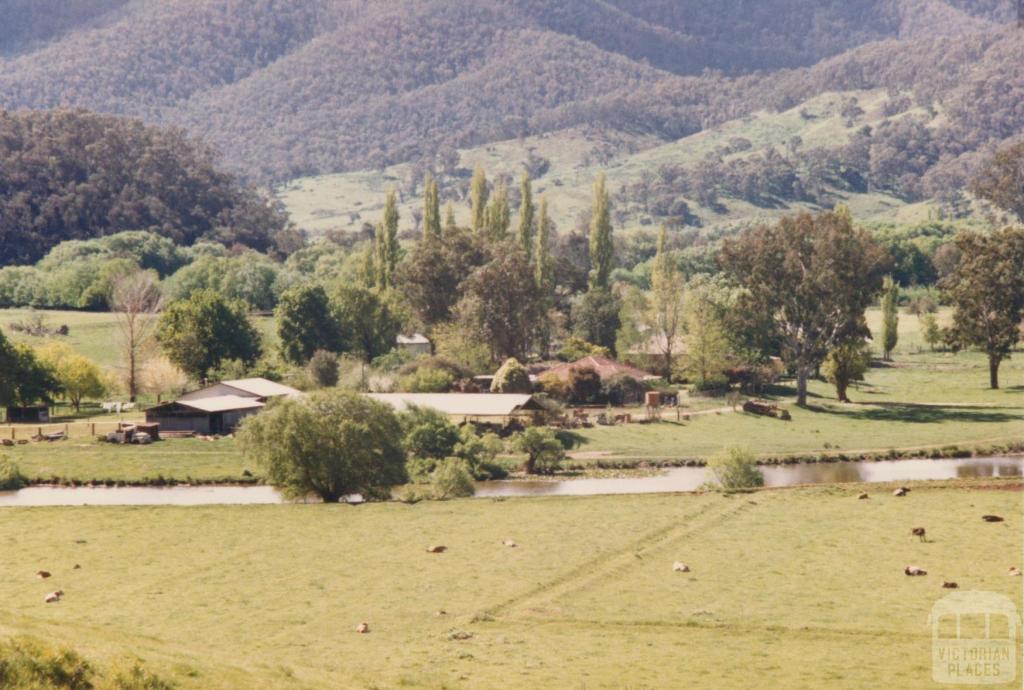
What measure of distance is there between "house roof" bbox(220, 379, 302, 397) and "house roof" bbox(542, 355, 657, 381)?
18.0 m

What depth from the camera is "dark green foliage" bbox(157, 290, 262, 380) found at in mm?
102250

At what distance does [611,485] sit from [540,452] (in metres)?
6.05

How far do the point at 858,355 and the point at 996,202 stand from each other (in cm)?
7146

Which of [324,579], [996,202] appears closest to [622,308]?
[996,202]

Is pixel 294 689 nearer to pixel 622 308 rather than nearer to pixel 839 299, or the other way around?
pixel 839 299

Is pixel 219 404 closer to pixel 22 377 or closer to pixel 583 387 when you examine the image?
pixel 22 377

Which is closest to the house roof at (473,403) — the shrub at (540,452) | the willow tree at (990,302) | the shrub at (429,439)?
the shrub at (429,439)

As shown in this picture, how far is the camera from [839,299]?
9756 centimetres

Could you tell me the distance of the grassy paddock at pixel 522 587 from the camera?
109ft

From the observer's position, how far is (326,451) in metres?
60.6

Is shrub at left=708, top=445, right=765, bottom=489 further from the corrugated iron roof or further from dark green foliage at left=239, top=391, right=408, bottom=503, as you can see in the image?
the corrugated iron roof

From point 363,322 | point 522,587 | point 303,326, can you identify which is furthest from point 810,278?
point 522,587

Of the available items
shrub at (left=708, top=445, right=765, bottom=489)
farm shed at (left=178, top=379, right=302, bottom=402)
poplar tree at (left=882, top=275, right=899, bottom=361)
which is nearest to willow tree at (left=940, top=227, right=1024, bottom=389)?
poplar tree at (left=882, top=275, right=899, bottom=361)

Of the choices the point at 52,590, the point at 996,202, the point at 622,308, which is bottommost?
the point at 52,590
